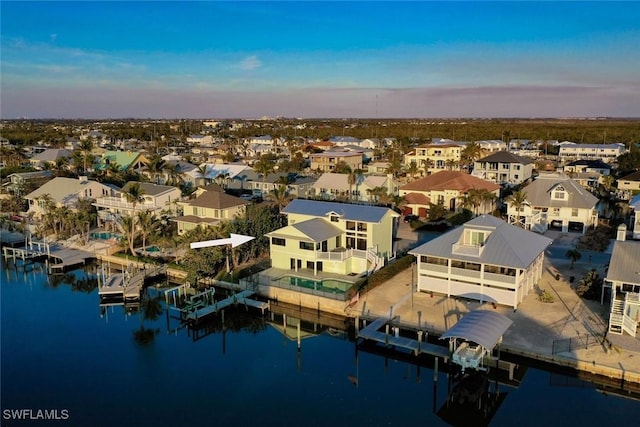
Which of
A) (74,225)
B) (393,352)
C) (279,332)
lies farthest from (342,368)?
(74,225)

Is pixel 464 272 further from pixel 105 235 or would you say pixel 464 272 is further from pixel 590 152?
pixel 590 152

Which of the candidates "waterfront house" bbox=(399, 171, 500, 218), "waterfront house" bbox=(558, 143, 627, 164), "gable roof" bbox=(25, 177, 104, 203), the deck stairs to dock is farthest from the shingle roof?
"waterfront house" bbox=(558, 143, 627, 164)

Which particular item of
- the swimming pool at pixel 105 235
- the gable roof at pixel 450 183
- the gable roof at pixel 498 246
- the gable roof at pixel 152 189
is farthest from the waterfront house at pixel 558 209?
the swimming pool at pixel 105 235

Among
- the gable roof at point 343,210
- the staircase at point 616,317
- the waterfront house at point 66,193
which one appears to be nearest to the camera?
the staircase at point 616,317

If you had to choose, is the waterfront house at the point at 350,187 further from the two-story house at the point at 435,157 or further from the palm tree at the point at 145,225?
the two-story house at the point at 435,157

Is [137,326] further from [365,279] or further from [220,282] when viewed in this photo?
[365,279]

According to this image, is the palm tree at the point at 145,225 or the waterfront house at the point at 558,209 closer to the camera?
the palm tree at the point at 145,225

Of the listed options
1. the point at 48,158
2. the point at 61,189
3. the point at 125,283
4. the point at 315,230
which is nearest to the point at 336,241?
the point at 315,230
